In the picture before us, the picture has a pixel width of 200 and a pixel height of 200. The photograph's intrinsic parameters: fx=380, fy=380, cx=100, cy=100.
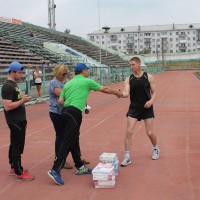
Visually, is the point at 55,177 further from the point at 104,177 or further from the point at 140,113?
the point at 140,113

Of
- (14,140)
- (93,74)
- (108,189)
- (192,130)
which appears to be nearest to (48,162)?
(14,140)

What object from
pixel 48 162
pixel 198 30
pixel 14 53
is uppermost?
pixel 198 30

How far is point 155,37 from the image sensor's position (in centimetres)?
14538

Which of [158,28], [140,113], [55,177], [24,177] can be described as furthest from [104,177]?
[158,28]

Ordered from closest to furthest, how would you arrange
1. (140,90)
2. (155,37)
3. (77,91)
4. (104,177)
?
(104,177) < (77,91) < (140,90) < (155,37)

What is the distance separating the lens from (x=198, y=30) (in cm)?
14312

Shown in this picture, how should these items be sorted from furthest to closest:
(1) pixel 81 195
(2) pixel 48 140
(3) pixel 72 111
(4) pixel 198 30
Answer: (4) pixel 198 30 → (2) pixel 48 140 → (3) pixel 72 111 → (1) pixel 81 195

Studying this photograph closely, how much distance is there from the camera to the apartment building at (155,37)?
472ft

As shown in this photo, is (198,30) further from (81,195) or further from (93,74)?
(81,195)

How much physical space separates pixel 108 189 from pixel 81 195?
431mm

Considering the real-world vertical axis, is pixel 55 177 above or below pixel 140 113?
below

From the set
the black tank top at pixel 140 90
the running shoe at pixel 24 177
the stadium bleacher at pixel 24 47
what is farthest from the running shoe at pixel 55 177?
the stadium bleacher at pixel 24 47

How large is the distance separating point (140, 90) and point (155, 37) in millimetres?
142454

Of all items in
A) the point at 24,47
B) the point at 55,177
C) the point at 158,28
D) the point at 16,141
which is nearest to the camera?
the point at 55,177
